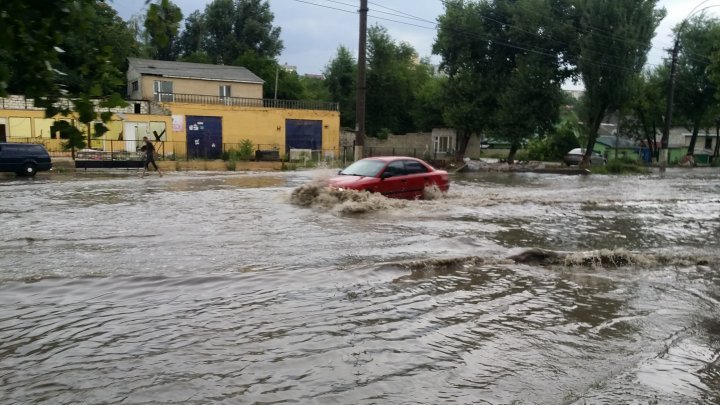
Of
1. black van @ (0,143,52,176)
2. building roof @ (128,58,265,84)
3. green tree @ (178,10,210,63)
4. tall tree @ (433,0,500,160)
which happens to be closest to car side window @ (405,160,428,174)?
black van @ (0,143,52,176)

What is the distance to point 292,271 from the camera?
7.39m

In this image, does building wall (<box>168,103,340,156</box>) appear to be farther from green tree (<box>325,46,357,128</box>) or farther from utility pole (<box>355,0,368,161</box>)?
utility pole (<box>355,0,368,161</box>)

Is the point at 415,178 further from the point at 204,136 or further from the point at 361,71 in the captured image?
the point at 204,136

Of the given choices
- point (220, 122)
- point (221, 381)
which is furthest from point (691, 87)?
point (221, 381)

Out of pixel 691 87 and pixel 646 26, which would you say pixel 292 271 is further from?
pixel 691 87

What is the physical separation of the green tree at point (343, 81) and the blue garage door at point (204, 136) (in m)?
16.4

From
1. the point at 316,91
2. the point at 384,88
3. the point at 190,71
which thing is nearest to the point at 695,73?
the point at 384,88

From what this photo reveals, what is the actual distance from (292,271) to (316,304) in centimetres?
151

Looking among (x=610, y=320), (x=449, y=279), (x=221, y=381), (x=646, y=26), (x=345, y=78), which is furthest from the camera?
(x=345, y=78)

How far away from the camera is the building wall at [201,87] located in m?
41.7

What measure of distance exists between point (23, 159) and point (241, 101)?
2115 cm

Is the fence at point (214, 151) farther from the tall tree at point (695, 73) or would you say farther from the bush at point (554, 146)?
the tall tree at point (695, 73)

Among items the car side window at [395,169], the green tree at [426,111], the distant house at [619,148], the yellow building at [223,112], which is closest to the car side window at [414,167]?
the car side window at [395,169]

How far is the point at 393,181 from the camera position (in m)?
14.2
